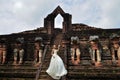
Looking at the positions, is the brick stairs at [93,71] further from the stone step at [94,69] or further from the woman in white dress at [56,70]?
the woman in white dress at [56,70]

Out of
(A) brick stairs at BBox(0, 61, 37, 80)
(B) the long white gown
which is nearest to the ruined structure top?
(A) brick stairs at BBox(0, 61, 37, 80)

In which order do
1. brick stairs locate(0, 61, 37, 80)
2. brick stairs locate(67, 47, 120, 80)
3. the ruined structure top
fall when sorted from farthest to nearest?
the ruined structure top → brick stairs locate(0, 61, 37, 80) → brick stairs locate(67, 47, 120, 80)

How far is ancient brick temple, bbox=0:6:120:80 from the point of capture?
15.9 meters

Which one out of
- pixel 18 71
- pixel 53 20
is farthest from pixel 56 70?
pixel 53 20

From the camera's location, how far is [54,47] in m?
18.0

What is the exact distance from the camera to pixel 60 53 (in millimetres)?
17438

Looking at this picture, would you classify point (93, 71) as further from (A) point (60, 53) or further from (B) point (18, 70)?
(B) point (18, 70)

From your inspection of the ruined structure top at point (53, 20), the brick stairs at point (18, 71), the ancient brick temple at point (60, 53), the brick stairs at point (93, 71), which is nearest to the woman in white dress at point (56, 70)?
the ancient brick temple at point (60, 53)

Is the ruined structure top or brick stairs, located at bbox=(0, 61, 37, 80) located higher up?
the ruined structure top

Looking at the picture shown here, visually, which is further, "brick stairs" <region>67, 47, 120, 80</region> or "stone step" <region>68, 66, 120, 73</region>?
"stone step" <region>68, 66, 120, 73</region>

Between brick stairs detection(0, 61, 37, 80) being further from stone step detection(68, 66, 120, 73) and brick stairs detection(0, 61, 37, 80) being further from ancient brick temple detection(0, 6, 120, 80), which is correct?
stone step detection(68, 66, 120, 73)

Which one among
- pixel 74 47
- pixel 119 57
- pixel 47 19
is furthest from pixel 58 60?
pixel 47 19

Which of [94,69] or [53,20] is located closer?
[94,69]

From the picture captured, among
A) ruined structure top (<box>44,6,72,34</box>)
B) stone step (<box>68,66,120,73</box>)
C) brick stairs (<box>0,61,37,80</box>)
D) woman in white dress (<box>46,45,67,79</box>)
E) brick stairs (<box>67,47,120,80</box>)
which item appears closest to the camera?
woman in white dress (<box>46,45,67,79</box>)
